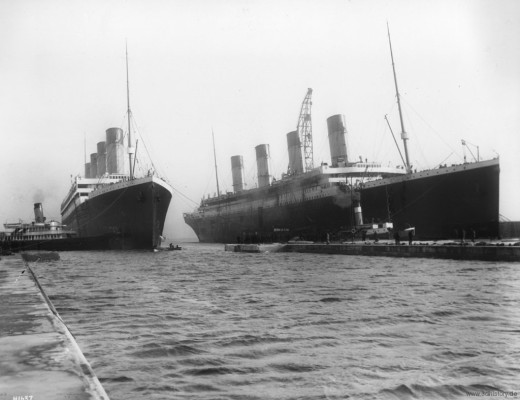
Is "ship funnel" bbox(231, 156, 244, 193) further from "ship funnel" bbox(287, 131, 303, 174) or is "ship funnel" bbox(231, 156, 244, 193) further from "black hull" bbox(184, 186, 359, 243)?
"ship funnel" bbox(287, 131, 303, 174)

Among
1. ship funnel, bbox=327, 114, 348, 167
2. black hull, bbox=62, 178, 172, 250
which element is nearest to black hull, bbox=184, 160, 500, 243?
ship funnel, bbox=327, 114, 348, 167

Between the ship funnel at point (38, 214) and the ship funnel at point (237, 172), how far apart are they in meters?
30.0

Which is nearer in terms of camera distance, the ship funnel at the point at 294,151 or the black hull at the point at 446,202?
the black hull at the point at 446,202

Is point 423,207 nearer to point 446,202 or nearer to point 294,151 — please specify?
point 446,202

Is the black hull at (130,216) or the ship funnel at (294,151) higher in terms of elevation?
the ship funnel at (294,151)

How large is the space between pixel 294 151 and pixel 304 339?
193 ft

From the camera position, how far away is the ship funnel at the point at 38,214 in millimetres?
62938

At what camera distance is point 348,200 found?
44.3 meters

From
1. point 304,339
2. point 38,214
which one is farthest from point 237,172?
point 304,339

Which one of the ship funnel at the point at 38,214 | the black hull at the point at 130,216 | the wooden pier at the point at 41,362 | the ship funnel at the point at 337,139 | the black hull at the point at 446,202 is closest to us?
the wooden pier at the point at 41,362

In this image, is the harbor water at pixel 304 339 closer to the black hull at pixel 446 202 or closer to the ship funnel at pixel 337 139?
the black hull at pixel 446 202

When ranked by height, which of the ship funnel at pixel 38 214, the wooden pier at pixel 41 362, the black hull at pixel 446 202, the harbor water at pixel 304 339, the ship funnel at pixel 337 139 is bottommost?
the harbor water at pixel 304 339

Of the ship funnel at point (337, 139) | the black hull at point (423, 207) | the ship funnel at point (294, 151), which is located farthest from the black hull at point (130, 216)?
the ship funnel at point (294, 151)

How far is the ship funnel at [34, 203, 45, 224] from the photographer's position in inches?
2478
